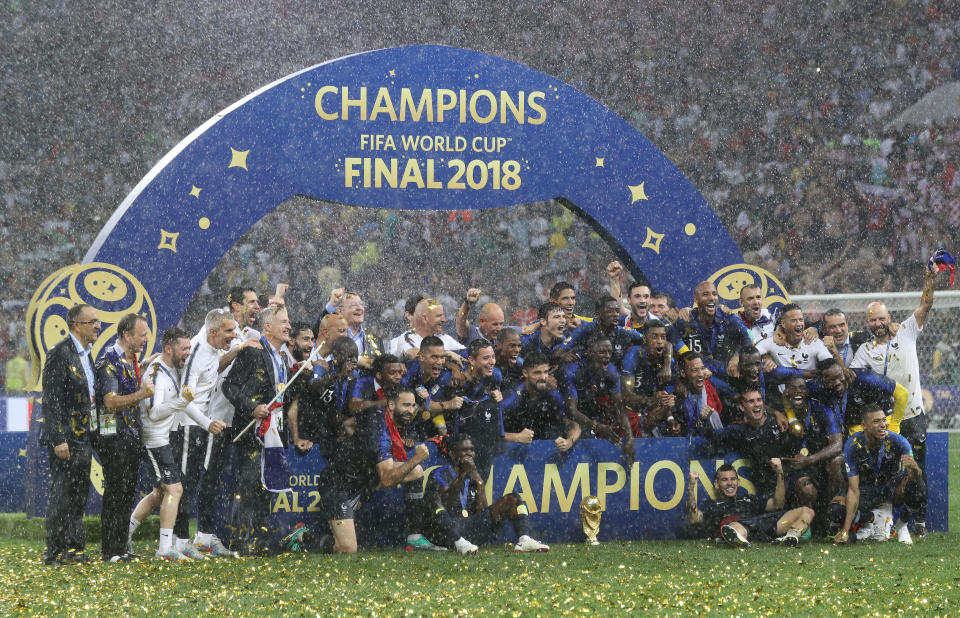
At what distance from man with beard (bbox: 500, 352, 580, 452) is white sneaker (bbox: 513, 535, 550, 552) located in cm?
68

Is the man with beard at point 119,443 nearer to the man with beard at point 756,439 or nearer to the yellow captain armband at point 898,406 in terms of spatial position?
the man with beard at point 756,439

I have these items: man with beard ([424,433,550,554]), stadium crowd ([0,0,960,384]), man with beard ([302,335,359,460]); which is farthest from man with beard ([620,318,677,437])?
stadium crowd ([0,0,960,384])

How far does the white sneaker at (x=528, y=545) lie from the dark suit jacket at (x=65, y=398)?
259 cm

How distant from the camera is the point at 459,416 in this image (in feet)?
23.0

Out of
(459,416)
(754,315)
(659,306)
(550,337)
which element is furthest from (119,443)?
(754,315)

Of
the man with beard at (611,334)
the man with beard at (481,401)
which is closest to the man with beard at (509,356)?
the man with beard at (481,401)

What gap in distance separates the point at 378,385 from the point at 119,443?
1.57 m

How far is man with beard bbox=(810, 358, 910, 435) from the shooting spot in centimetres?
725

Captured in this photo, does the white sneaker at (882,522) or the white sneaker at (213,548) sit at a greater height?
the white sneaker at (882,522)

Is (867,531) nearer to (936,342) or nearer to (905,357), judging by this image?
(905,357)

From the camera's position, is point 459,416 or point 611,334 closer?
point 459,416

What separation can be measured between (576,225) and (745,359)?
984 centimetres

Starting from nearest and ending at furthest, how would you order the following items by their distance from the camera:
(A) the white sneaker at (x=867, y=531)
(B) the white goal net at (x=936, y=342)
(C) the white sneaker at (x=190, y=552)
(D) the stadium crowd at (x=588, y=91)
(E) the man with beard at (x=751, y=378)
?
(C) the white sneaker at (x=190, y=552)
(A) the white sneaker at (x=867, y=531)
(E) the man with beard at (x=751, y=378)
(B) the white goal net at (x=936, y=342)
(D) the stadium crowd at (x=588, y=91)

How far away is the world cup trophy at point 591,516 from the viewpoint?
6.98 metres
